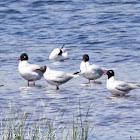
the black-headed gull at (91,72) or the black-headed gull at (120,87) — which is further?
the black-headed gull at (91,72)

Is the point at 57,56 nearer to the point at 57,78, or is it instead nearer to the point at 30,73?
the point at 30,73

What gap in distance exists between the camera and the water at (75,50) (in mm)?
11789

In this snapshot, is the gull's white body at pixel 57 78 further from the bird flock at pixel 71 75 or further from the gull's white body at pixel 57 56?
the gull's white body at pixel 57 56

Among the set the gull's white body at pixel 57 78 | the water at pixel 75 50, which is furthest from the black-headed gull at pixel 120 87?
the gull's white body at pixel 57 78

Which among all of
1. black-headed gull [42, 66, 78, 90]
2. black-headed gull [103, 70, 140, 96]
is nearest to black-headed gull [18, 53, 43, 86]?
black-headed gull [42, 66, 78, 90]

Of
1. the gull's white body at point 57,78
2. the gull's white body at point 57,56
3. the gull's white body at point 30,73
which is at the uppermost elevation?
the gull's white body at point 57,56

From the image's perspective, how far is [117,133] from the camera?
10164 mm

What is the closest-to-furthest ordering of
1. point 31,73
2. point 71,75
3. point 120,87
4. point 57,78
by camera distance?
point 120,87, point 57,78, point 71,75, point 31,73

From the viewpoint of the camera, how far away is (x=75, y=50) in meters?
19.3

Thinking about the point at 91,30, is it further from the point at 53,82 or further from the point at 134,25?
the point at 53,82

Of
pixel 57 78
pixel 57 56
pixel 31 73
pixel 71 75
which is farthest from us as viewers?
pixel 57 56

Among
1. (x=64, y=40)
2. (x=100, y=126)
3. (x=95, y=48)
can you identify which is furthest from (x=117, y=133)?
(x=64, y=40)

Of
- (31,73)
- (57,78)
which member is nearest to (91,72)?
(57,78)

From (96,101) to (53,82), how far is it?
5.24 feet
